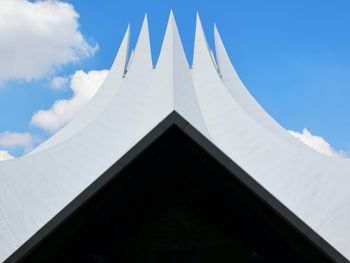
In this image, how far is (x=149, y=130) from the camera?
5.91 m

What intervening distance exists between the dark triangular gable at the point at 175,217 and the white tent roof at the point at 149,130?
0.50m

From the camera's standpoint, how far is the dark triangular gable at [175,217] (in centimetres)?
668

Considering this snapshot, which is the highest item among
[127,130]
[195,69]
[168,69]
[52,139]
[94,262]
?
[195,69]

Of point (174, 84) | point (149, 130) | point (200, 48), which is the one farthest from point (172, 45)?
point (149, 130)

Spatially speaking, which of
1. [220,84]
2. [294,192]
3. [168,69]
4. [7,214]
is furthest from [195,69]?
[7,214]

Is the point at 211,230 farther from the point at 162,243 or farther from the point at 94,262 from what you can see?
the point at 94,262

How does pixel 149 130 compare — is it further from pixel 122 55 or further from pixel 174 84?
pixel 122 55

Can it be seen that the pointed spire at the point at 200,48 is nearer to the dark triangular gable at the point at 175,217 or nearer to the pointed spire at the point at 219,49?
the pointed spire at the point at 219,49

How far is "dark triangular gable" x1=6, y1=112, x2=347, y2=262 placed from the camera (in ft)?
21.9

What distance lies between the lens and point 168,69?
10992 millimetres

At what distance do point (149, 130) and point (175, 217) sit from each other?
6.78 feet

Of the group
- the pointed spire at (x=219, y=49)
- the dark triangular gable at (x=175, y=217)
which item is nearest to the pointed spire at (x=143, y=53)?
the pointed spire at (x=219, y=49)

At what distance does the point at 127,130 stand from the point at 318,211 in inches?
173

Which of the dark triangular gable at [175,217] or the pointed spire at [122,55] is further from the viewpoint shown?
the pointed spire at [122,55]
